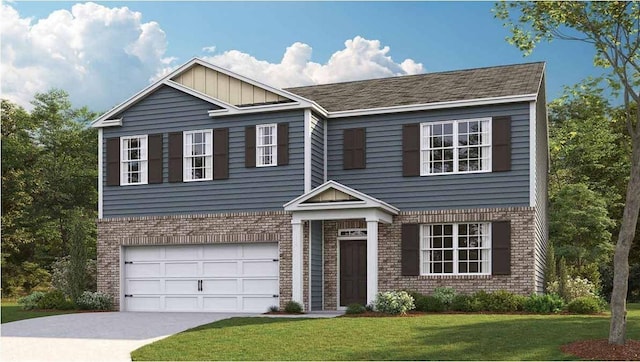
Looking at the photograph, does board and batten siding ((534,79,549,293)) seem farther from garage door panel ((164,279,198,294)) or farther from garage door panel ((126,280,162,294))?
garage door panel ((126,280,162,294))

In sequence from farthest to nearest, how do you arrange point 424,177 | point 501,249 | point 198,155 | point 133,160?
point 133,160, point 198,155, point 424,177, point 501,249

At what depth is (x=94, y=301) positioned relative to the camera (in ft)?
82.6

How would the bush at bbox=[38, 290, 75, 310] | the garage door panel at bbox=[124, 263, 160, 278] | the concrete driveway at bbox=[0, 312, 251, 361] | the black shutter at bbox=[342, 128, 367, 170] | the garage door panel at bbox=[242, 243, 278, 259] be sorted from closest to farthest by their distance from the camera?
the concrete driveway at bbox=[0, 312, 251, 361], the garage door panel at bbox=[242, 243, 278, 259], the black shutter at bbox=[342, 128, 367, 170], the bush at bbox=[38, 290, 75, 310], the garage door panel at bbox=[124, 263, 160, 278]

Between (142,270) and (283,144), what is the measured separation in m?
6.38

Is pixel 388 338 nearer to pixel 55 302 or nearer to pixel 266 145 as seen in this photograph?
pixel 266 145

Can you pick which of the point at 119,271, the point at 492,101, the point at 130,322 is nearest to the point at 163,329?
the point at 130,322

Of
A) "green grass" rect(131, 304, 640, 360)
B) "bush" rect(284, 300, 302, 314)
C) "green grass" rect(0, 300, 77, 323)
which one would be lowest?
"green grass" rect(0, 300, 77, 323)

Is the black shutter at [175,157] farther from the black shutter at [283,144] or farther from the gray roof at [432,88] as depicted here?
the gray roof at [432,88]

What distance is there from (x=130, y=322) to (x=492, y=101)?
11.6 meters

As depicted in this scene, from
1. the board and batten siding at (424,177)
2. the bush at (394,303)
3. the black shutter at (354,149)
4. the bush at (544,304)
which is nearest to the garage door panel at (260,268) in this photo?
the board and batten siding at (424,177)

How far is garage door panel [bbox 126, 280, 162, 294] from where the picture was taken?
2541 centimetres

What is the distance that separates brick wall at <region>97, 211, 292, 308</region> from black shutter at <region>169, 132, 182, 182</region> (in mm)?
1264

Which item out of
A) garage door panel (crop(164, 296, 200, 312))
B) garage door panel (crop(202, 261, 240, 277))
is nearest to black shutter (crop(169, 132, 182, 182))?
garage door panel (crop(202, 261, 240, 277))

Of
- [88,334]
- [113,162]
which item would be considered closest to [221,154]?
[113,162]
